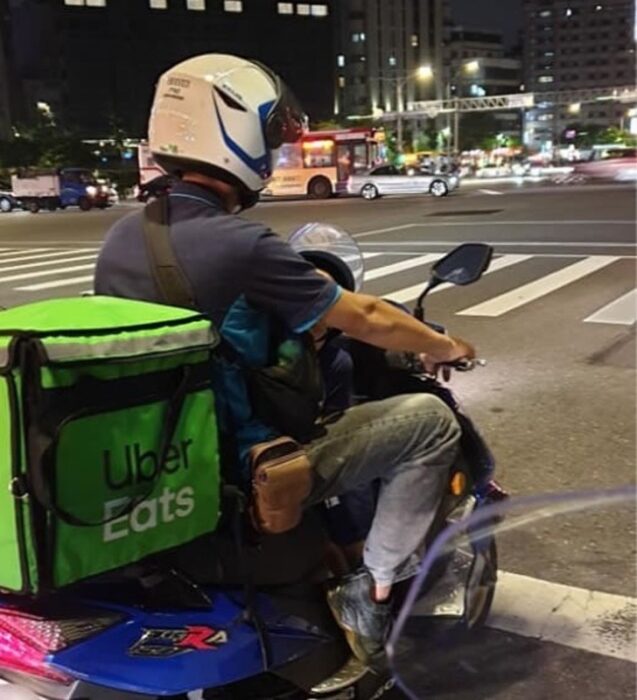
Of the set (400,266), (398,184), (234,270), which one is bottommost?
(400,266)

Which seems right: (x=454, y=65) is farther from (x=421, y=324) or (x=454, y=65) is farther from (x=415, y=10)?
(x=421, y=324)

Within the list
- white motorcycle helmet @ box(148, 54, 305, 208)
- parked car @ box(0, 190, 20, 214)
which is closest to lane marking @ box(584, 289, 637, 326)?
white motorcycle helmet @ box(148, 54, 305, 208)

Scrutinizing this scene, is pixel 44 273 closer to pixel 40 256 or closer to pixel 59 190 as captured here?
pixel 40 256

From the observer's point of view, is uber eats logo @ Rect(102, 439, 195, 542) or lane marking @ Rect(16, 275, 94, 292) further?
lane marking @ Rect(16, 275, 94, 292)

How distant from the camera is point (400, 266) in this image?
42.8ft

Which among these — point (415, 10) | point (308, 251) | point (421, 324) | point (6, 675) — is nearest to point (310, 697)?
point (6, 675)

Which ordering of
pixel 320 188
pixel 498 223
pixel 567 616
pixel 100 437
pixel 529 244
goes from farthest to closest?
pixel 320 188 < pixel 498 223 < pixel 529 244 < pixel 567 616 < pixel 100 437

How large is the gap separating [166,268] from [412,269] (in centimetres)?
1066

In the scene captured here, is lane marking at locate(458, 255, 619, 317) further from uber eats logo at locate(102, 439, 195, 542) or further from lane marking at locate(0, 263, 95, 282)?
uber eats logo at locate(102, 439, 195, 542)

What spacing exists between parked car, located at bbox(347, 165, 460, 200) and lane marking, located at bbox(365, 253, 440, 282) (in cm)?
2105

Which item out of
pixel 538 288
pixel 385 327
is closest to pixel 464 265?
pixel 385 327

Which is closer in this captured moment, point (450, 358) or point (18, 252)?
point (450, 358)

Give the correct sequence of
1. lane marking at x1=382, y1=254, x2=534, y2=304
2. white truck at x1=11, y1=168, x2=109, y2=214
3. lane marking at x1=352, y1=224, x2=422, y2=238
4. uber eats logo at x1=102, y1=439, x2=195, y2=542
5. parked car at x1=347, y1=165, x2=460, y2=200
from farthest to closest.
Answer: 1. white truck at x1=11, y1=168, x2=109, y2=214
2. parked car at x1=347, y1=165, x2=460, y2=200
3. lane marking at x1=352, y1=224, x2=422, y2=238
4. lane marking at x1=382, y1=254, x2=534, y2=304
5. uber eats logo at x1=102, y1=439, x2=195, y2=542

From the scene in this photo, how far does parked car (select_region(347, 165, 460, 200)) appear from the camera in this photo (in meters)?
34.8
